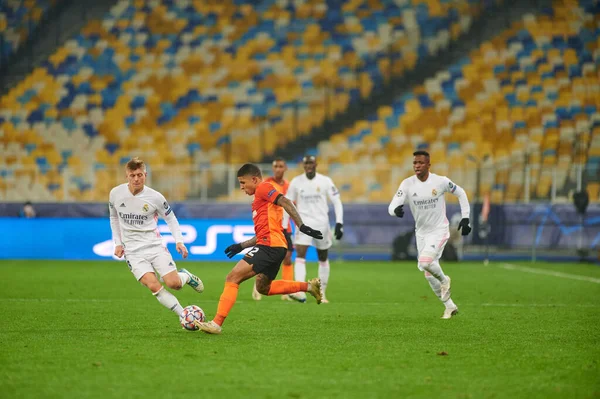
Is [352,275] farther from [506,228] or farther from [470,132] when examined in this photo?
[470,132]

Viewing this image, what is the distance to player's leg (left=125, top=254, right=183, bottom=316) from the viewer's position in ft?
31.8

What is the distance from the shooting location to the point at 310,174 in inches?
566

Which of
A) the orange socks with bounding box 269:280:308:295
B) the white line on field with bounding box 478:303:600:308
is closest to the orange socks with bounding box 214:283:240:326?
the orange socks with bounding box 269:280:308:295

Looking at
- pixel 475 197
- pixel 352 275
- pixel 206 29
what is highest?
pixel 206 29

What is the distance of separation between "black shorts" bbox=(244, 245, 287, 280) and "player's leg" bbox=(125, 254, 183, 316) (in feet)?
3.18

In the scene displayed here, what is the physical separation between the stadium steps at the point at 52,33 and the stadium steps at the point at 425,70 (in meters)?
10.0

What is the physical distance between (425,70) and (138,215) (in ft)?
71.2

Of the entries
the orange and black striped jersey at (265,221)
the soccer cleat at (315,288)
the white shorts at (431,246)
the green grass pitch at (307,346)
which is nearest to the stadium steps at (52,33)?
the green grass pitch at (307,346)

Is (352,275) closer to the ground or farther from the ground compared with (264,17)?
closer to the ground

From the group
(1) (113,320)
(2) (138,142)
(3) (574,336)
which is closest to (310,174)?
(1) (113,320)

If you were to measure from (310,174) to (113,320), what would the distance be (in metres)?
4.75

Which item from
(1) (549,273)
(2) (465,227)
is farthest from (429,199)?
(1) (549,273)

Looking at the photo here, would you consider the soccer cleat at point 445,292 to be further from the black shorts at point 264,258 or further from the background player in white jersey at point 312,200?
the background player in white jersey at point 312,200

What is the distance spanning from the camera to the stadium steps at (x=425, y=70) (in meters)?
28.9
